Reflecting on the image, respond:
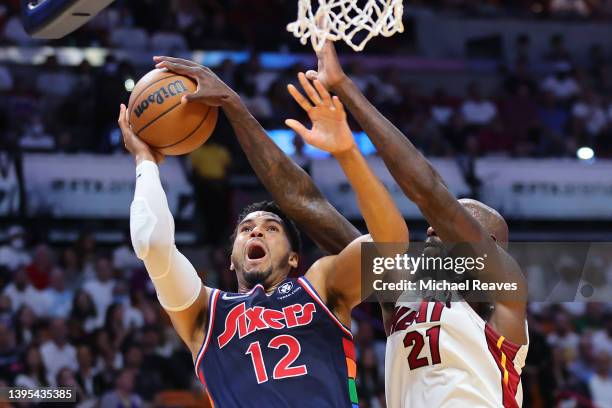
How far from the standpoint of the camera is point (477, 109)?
526 inches

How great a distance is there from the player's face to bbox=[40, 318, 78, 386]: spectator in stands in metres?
4.51

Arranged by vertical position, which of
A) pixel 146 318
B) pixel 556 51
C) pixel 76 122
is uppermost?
pixel 556 51

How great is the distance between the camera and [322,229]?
4637 mm

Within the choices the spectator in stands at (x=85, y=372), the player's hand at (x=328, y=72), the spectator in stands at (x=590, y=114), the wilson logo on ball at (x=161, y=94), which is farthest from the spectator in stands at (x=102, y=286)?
the spectator in stands at (x=590, y=114)

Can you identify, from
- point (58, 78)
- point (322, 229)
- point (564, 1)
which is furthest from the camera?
point (564, 1)

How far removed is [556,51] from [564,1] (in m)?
2.33

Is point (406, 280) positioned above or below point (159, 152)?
below

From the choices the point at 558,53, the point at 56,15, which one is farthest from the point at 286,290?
the point at 558,53

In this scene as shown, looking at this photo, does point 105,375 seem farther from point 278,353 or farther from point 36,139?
point 278,353

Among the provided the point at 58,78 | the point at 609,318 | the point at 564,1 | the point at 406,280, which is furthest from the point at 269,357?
the point at 564,1

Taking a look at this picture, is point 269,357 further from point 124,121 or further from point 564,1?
point 564,1

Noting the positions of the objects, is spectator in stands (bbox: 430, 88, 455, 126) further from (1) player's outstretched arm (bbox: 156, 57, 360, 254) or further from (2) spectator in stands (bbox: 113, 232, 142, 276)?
(1) player's outstretched arm (bbox: 156, 57, 360, 254)

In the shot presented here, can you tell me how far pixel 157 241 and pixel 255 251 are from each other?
57 centimetres

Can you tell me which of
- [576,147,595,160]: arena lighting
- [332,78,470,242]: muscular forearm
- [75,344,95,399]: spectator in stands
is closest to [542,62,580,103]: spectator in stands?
[576,147,595,160]: arena lighting
